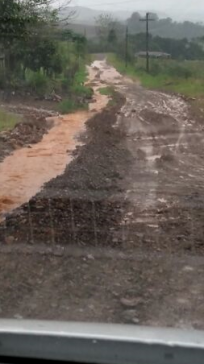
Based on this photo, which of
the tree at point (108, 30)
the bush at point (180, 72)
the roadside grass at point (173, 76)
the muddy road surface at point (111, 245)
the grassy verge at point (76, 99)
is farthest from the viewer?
the tree at point (108, 30)

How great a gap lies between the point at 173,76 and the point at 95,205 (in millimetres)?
41582

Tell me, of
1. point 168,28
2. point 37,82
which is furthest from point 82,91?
point 168,28

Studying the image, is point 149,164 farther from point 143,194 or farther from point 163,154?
point 143,194

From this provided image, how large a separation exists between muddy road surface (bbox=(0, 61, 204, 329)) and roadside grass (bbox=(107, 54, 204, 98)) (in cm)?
2705

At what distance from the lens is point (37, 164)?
53.8ft

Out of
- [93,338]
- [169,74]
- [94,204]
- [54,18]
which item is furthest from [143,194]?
[169,74]

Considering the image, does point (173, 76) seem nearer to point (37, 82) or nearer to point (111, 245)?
point (37, 82)

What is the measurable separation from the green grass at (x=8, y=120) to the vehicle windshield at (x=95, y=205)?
7 centimetres

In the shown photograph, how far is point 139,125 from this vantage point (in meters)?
24.5

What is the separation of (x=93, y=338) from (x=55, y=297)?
399 cm

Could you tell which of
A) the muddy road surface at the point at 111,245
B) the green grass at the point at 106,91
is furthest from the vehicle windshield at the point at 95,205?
the green grass at the point at 106,91

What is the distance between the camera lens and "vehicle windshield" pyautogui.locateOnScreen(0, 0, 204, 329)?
21.2ft

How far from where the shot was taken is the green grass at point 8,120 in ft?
75.1

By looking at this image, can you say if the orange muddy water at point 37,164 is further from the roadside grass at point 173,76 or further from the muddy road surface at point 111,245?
the roadside grass at point 173,76
